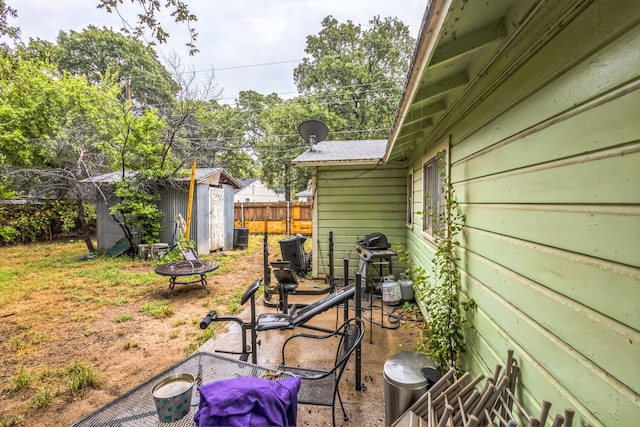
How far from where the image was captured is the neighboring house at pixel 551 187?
2.74 feet

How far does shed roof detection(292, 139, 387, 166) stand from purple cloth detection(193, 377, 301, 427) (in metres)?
4.47

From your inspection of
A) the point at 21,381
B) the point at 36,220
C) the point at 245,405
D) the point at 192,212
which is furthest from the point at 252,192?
the point at 245,405

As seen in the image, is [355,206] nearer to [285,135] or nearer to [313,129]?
[313,129]

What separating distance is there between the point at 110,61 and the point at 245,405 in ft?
96.6

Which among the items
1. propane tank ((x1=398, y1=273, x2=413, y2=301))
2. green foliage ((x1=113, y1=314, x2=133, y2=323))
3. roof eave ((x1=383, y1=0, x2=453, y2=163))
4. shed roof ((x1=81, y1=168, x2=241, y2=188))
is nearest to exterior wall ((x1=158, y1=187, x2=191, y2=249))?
shed roof ((x1=81, y1=168, x2=241, y2=188))

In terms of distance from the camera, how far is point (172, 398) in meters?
1.37

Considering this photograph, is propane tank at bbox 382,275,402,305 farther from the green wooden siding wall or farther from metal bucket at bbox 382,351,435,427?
the green wooden siding wall

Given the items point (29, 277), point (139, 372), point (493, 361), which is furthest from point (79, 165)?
point (493, 361)

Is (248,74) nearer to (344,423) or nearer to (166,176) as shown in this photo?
(166,176)

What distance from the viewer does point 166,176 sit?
8.61m

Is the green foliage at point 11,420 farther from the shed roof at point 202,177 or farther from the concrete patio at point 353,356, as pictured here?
the shed roof at point 202,177

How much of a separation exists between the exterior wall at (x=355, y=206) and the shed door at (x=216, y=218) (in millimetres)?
5020

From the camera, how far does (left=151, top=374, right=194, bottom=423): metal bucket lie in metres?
1.37

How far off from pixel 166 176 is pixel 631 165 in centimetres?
966
